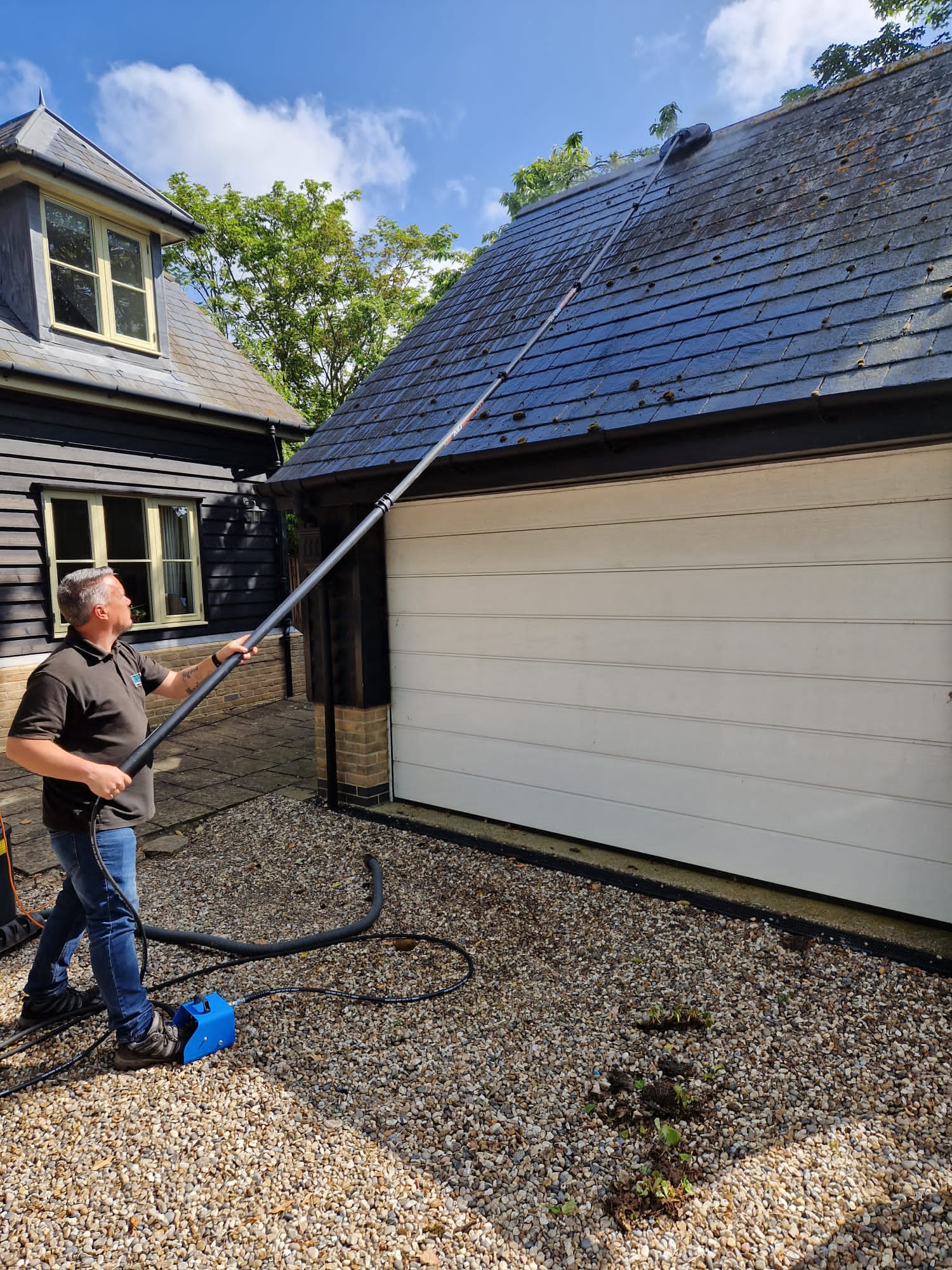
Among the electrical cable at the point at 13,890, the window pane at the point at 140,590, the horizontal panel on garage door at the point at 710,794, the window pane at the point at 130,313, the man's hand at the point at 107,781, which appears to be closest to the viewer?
the man's hand at the point at 107,781

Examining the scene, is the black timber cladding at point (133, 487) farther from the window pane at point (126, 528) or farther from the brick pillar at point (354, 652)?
the brick pillar at point (354, 652)

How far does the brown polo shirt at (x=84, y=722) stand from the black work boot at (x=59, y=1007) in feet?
3.02

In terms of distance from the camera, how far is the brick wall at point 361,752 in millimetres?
5551

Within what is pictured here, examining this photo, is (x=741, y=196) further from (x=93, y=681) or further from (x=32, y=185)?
(x=32, y=185)

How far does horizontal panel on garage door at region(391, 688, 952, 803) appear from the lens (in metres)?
3.50

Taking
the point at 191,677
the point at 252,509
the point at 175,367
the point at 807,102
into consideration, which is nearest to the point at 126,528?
the point at 252,509

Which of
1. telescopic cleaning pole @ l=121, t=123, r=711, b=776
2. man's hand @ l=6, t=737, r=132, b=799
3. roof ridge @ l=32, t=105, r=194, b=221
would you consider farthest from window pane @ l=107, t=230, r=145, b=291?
man's hand @ l=6, t=737, r=132, b=799

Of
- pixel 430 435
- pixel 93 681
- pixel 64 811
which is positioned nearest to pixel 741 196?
pixel 430 435

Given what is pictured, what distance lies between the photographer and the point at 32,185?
737 centimetres

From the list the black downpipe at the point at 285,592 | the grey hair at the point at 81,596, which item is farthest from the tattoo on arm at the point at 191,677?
the black downpipe at the point at 285,592

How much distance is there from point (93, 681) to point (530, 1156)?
2.17m

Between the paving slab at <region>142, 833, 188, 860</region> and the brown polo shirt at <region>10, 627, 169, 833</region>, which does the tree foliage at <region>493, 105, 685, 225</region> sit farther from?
the brown polo shirt at <region>10, 627, 169, 833</region>

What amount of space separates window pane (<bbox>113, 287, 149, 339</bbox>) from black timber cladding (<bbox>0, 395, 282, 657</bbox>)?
1.19 metres

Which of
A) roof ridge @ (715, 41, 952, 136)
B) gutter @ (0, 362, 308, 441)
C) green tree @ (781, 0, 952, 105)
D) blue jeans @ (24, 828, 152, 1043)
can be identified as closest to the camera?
blue jeans @ (24, 828, 152, 1043)
